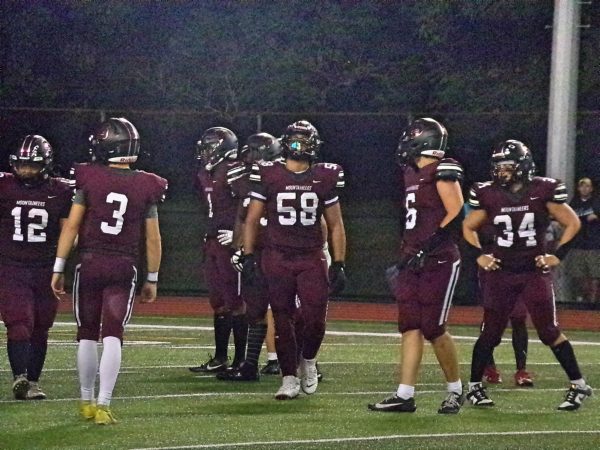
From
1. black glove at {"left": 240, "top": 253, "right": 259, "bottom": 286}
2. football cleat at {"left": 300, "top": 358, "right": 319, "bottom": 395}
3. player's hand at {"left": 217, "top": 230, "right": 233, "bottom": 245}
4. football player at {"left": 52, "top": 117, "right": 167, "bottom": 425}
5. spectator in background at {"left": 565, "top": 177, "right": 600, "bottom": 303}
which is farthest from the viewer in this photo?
spectator in background at {"left": 565, "top": 177, "right": 600, "bottom": 303}

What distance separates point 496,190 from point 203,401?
242cm

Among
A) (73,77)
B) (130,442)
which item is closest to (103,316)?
(130,442)

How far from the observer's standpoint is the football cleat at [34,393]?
9.72 meters

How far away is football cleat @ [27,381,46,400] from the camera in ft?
31.9

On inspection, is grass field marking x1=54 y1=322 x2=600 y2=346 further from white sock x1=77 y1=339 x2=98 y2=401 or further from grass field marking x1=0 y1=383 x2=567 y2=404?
white sock x1=77 y1=339 x2=98 y2=401

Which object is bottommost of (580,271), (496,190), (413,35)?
(580,271)

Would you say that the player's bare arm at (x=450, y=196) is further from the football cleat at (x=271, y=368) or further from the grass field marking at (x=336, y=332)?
the grass field marking at (x=336, y=332)

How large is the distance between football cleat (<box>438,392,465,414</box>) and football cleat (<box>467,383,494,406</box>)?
0.47 metres

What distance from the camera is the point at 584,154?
914 inches

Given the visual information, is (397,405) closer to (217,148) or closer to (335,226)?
(335,226)

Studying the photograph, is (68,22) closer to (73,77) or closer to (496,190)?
(73,77)

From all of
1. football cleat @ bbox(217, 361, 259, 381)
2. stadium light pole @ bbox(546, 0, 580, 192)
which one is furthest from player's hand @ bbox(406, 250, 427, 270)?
stadium light pole @ bbox(546, 0, 580, 192)

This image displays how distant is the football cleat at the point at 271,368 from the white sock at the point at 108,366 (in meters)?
3.04

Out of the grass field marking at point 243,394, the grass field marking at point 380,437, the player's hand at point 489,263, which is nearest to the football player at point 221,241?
the grass field marking at point 243,394
